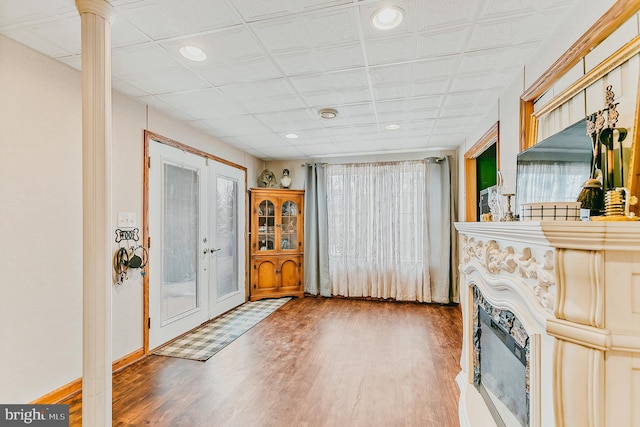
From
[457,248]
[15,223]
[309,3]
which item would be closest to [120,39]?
[309,3]

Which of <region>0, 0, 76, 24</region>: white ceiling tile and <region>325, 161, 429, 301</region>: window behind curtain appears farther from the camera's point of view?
<region>325, 161, 429, 301</region>: window behind curtain

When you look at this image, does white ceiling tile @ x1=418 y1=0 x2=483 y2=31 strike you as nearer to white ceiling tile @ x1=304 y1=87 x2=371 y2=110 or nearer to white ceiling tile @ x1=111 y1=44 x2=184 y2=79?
→ white ceiling tile @ x1=304 y1=87 x2=371 y2=110

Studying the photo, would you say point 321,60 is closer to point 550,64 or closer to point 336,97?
point 336,97

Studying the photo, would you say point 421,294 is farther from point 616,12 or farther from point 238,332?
point 616,12

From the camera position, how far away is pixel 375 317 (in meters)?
4.11

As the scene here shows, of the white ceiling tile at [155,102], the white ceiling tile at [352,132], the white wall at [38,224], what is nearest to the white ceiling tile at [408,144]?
the white ceiling tile at [352,132]

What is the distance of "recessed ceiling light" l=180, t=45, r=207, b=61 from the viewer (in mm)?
1950

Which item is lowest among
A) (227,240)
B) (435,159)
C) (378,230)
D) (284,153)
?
(227,240)

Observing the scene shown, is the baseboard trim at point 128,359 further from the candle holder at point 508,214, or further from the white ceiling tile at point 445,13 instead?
the white ceiling tile at point 445,13

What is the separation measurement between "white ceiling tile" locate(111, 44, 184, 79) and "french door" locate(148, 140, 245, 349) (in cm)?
89

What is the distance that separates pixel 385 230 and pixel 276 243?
1.87 meters

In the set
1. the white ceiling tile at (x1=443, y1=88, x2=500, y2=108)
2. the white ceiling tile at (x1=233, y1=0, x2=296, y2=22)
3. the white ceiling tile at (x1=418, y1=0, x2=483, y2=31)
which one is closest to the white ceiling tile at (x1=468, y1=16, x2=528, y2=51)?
the white ceiling tile at (x1=418, y1=0, x2=483, y2=31)

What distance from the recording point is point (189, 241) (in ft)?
11.7

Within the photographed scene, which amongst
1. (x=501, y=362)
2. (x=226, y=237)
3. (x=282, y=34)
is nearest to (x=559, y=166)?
(x=501, y=362)
